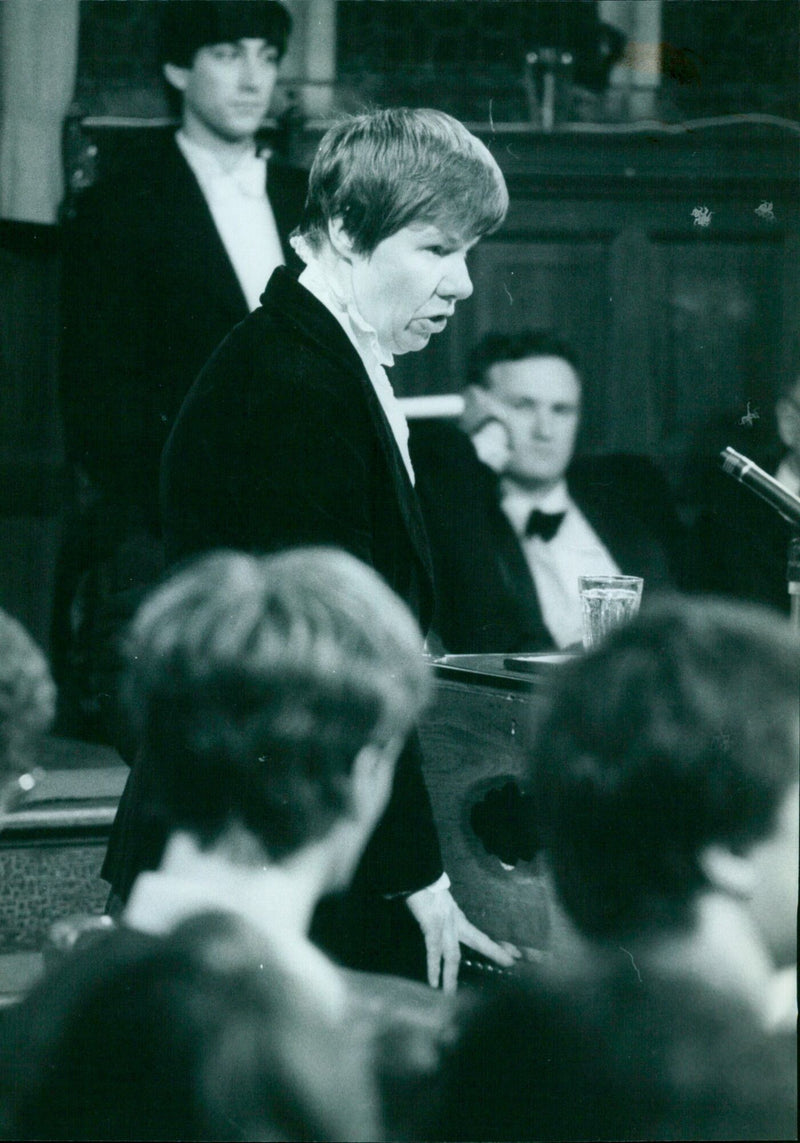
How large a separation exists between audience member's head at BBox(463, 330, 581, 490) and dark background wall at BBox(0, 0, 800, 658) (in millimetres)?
43

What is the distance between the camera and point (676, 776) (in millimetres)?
1292

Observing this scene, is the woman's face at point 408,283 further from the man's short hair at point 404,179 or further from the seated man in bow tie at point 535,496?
the seated man in bow tie at point 535,496

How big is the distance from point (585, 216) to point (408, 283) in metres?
1.90

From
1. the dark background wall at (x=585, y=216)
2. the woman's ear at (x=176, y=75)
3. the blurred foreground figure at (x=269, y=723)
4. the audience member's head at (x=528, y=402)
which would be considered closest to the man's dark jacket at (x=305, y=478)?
the blurred foreground figure at (x=269, y=723)

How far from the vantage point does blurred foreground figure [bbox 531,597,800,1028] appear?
50.4 inches

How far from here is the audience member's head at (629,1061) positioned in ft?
3.66

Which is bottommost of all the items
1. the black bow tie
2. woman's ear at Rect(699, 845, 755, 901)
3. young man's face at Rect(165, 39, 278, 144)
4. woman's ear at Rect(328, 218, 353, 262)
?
the black bow tie

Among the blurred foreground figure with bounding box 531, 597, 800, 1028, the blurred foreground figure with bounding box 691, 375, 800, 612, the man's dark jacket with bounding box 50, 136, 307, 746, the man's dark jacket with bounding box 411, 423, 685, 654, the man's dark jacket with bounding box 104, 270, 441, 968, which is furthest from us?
the man's dark jacket with bounding box 411, 423, 685, 654

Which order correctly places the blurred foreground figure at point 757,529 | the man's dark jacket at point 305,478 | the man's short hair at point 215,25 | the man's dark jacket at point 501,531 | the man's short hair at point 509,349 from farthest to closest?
1. the man's short hair at point 509,349
2. the man's dark jacket at point 501,531
3. the blurred foreground figure at point 757,529
4. the man's short hair at point 215,25
5. the man's dark jacket at point 305,478

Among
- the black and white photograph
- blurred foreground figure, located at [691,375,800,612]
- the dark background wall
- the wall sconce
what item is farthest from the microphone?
the wall sconce

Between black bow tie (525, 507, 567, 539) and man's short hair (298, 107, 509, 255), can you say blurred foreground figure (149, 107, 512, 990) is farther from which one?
black bow tie (525, 507, 567, 539)

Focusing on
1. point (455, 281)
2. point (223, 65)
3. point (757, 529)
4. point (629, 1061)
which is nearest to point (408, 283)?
point (455, 281)

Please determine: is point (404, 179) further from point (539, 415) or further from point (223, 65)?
point (539, 415)

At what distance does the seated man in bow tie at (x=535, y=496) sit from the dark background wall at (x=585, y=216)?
0.06 m
